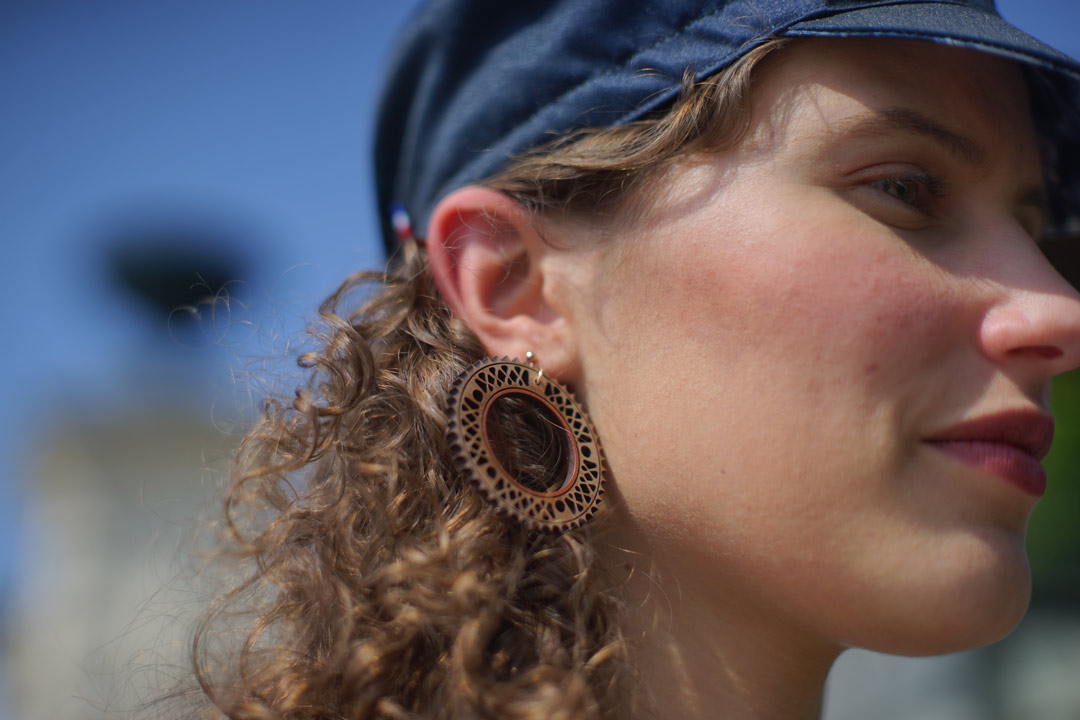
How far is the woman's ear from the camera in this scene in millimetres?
1606

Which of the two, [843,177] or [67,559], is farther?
[67,559]

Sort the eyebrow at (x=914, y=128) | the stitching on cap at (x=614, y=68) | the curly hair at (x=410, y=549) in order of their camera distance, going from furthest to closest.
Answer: the stitching on cap at (x=614, y=68) < the eyebrow at (x=914, y=128) < the curly hair at (x=410, y=549)

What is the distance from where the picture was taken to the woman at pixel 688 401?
1.31 meters

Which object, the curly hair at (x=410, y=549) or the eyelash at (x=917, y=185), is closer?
the curly hair at (x=410, y=549)

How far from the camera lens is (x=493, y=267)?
164 cm

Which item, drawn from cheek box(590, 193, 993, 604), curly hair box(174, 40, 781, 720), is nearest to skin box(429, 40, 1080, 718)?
cheek box(590, 193, 993, 604)

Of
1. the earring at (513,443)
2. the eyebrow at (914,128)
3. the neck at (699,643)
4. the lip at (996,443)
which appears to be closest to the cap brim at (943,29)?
the eyebrow at (914,128)

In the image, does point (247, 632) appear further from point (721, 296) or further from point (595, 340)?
point (721, 296)

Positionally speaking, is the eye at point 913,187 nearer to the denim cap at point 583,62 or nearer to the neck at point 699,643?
the denim cap at point 583,62

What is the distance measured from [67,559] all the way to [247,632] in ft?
33.7

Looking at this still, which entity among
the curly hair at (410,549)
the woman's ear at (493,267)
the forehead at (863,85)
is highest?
the forehead at (863,85)

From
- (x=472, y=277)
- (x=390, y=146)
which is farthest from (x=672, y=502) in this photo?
(x=390, y=146)

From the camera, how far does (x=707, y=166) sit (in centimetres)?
147

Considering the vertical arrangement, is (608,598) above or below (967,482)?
below
